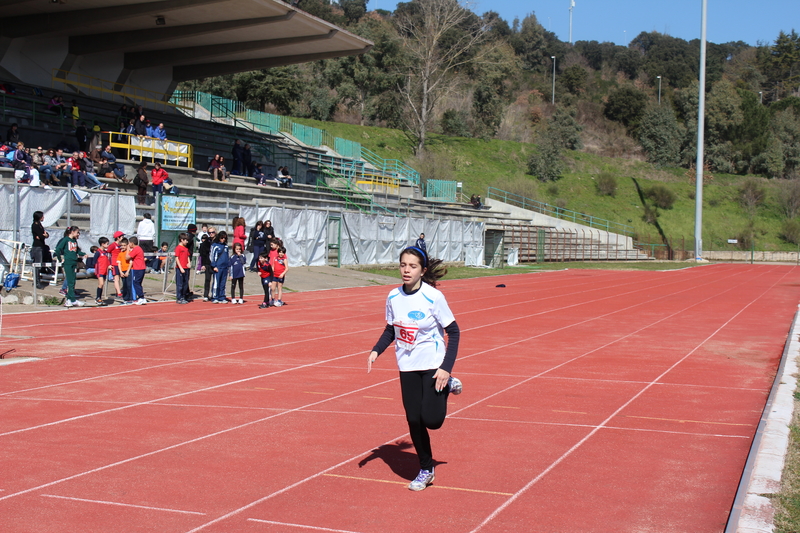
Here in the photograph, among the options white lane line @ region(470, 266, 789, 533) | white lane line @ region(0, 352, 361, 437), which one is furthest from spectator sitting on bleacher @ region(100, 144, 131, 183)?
white lane line @ region(470, 266, 789, 533)

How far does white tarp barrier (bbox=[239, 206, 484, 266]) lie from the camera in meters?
31.0

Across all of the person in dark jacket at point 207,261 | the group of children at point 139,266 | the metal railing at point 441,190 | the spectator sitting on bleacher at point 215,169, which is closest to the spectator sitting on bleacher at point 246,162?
the spectator sitting on bleacher at point 215,169

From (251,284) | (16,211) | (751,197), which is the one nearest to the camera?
(16,211)

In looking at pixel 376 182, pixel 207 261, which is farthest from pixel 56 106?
pixel 376 182

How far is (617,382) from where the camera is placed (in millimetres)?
10148

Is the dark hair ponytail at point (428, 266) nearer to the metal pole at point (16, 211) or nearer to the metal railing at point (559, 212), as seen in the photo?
the metal pole at point (16, 211)

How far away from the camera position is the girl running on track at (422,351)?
18.3ft

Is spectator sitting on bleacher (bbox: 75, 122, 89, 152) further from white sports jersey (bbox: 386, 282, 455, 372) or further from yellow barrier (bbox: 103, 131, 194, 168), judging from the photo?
white sports jersey (bbox: 386, 282, 455, 372)

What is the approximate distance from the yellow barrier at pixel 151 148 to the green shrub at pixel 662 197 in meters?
53.4

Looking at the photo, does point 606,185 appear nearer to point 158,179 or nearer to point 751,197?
point 751,197

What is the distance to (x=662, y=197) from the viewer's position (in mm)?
73438

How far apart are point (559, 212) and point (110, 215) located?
50.2 m

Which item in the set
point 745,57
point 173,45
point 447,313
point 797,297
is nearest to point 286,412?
point 447,313

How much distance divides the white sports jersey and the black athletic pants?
84mm
